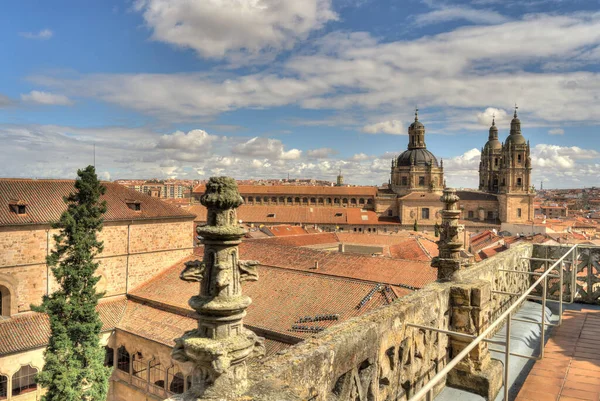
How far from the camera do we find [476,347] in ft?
14.6

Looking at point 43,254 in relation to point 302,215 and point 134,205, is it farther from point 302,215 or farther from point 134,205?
point 302,215

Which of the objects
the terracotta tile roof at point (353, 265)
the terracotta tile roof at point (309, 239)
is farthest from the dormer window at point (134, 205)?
the terracotta tile roof at point (309, 239)

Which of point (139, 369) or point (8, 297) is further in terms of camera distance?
point (139, 369)

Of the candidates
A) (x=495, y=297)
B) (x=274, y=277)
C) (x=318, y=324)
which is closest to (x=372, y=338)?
(x=495, y=297)

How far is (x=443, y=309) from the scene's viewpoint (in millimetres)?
4457

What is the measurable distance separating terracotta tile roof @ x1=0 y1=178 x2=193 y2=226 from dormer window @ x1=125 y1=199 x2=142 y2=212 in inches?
6.4

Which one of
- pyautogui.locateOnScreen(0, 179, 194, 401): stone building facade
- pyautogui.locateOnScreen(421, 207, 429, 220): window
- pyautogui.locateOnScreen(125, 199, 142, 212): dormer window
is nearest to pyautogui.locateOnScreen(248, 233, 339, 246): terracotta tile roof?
pyautogui.locateOnScreen(0, 179, 194, 401): stone building facade

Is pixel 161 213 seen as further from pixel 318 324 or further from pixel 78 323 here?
pixel 318 324

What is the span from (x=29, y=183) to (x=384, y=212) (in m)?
53.9

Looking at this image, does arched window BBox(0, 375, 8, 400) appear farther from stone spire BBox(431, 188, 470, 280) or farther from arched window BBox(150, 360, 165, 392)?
stone spire BBox(431, 188, 470, 280)

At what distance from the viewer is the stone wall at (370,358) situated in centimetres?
261

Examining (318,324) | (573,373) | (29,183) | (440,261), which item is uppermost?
(29,183)

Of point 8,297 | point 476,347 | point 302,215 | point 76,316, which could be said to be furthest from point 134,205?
point 302,215

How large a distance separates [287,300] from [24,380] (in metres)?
14.2
